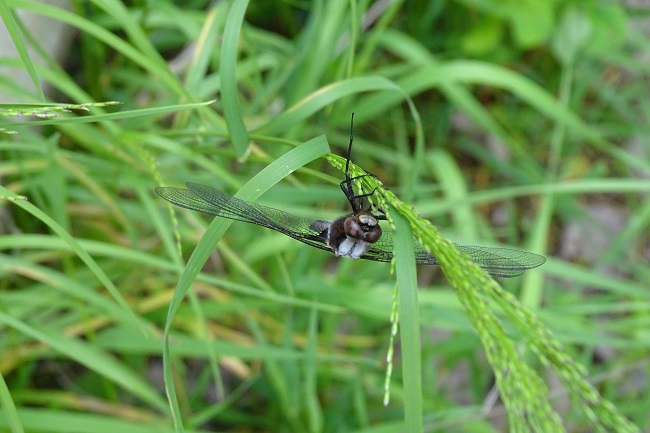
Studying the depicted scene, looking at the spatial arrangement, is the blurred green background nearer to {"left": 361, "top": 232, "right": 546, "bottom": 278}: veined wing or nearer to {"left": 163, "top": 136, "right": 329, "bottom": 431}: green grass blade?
{"left": 163, "top": 136, "right": 329, "bottom": 431}: green grass blade

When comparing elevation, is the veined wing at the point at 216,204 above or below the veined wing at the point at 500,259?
above

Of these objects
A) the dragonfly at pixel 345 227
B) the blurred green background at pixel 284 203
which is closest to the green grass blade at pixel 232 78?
the blurred green background at pixel 284 203

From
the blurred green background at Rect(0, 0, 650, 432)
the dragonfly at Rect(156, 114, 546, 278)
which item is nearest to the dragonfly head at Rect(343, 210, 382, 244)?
the dragonfly at Rect(156, 114, 546, 278)

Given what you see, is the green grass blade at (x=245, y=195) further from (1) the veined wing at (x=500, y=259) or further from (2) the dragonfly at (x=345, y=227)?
(1) the veined wing at (x=500, y=259)

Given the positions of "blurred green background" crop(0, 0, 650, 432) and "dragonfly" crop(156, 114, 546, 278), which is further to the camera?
"blurred green background" crop(0, 0, 650, 432)

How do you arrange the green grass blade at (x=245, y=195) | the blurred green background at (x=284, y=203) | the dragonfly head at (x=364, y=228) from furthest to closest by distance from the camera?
the blurred green background at (x=284, y=203)
the dragonfly head at (x=364, y=228)
the green grass blade at (x=245, y=195)

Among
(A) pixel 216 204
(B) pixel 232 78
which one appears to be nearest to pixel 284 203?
(B) pixel 232 78
